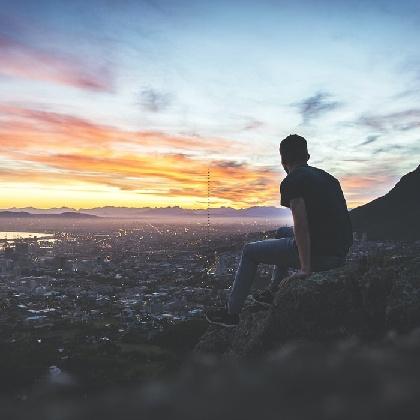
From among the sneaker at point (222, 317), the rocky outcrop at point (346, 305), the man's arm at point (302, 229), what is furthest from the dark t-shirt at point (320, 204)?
the sneaker at point (222, 317)

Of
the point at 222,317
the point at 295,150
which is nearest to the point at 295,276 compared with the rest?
A: the point at 222,317

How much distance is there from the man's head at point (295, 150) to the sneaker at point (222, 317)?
3187 millimetres

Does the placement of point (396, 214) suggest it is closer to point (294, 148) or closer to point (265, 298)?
point (265, 298)

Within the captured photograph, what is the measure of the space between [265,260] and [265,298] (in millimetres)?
934

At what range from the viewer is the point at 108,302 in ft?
308

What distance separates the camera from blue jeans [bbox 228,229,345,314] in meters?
8.29

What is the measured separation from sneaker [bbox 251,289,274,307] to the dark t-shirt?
5.06ft

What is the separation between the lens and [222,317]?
875 centimetres

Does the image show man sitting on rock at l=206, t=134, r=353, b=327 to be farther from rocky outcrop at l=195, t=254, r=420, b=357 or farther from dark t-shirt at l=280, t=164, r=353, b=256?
rocky outcrop at l=195, t=254, r=420, b=357

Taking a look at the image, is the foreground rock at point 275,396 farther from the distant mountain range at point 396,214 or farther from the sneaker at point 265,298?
the distant mountain range at point 396,214

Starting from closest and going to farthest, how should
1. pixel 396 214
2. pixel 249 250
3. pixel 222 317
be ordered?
pixel 249 250 < pixel 222 317 < pixel 396 214

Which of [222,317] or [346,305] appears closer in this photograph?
[346,305]

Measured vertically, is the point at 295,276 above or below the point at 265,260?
below

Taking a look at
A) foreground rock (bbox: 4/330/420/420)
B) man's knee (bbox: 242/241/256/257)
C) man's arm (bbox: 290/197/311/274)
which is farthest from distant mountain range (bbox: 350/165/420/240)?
foreground rock (bbox: 4/330/420/420)
